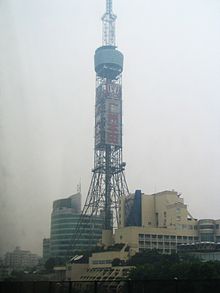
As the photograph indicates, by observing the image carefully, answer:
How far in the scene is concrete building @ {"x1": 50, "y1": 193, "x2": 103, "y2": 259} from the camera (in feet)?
213

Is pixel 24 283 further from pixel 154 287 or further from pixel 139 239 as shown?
pixel 139 239

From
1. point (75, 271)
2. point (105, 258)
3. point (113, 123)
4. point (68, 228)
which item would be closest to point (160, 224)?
point (68, 228)

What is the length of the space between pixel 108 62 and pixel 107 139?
1381cm

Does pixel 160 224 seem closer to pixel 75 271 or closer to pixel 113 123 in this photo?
pixel 75 271

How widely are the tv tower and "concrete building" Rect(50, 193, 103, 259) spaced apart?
2.60 feet

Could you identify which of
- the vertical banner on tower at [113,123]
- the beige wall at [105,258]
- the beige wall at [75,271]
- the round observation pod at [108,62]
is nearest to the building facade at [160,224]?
the beige wall at [105,258]

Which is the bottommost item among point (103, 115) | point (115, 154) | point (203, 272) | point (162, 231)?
point (203, 272)

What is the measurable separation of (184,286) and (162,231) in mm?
54301

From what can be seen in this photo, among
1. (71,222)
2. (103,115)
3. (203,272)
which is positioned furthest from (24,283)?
(103,115)

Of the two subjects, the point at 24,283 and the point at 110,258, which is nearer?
the point at 24,283

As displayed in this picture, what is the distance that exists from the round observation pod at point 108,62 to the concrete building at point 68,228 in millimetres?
22757

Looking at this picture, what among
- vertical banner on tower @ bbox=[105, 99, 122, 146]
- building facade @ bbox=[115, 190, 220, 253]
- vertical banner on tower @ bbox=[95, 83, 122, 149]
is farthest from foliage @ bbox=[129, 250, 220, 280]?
vertical banner on tower @ bbox=[95, 83, 122, 149]

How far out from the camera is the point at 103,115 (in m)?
77.8

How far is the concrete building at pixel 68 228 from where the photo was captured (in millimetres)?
64938
